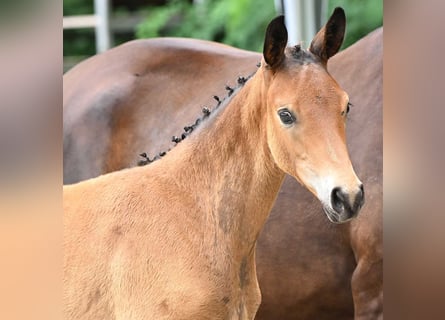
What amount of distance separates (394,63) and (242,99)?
26.3 inches

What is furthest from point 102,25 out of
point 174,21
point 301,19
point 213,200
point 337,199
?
point 337,199

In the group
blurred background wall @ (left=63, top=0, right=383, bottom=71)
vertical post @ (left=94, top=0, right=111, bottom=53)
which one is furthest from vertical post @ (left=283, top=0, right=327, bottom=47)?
vertical post @ (left=94, top=0, right=111, bottom=53)

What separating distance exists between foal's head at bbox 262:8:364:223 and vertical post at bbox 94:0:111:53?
16.1 ft

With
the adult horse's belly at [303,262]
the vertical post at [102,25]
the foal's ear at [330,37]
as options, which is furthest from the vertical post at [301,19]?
the vertical post at [102,25]

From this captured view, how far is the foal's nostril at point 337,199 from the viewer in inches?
68.5

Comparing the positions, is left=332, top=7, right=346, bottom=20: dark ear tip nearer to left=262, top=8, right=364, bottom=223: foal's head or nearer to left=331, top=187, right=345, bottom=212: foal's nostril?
left=262, top=8, right=364, bottom=223: foal's head

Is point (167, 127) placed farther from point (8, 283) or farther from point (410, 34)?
point (8, 283)

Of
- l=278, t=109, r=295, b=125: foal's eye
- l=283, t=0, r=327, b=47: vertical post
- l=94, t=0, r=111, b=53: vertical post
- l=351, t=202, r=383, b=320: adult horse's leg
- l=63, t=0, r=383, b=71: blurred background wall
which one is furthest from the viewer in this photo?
l=94, t=0, r=111, b=53: vertical post

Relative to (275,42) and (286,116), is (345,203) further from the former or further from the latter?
(275,42)

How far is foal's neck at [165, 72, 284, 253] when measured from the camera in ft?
6.69

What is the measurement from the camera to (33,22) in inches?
46.5

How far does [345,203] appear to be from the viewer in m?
1.73

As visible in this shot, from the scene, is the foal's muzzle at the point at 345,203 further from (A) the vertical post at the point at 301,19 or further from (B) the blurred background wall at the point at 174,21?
(B) the blurred background wall at the point at 174,21

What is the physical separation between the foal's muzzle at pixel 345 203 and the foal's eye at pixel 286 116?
0.22 meters
